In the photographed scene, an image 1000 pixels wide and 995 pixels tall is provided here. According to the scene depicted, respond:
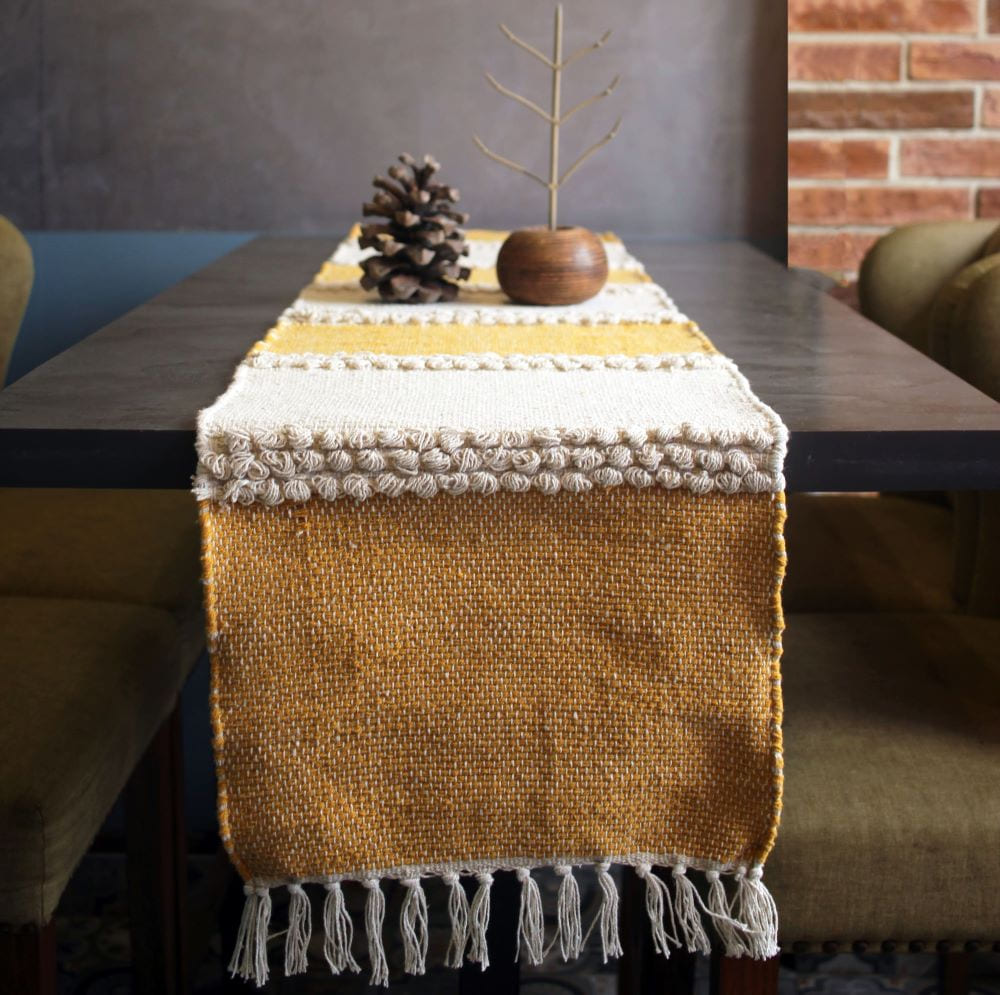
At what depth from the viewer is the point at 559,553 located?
0.85 m

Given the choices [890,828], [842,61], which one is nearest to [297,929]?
[890,828]

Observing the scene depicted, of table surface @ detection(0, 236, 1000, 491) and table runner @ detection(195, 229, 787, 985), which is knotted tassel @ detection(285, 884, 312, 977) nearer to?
table runner @ detection(195, 229, 787, 985)

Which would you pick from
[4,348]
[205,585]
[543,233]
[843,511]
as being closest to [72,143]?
[4,348]

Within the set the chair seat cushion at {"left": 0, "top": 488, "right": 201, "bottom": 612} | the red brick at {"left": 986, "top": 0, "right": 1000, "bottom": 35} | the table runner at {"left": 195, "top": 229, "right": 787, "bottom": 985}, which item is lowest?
the chair seat cushion at {"left": 0, "top": 488, "right": 201, "bottom": 612}

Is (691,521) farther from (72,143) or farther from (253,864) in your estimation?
(72,143)

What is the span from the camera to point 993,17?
1.92m

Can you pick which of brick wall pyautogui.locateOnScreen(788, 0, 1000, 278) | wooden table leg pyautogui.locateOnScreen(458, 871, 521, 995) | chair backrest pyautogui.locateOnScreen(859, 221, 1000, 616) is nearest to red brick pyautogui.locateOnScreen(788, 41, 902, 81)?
brick wall pyautogui.locateOnScreen(788, 0, 1000, 278)

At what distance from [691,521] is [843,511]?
2.90ft

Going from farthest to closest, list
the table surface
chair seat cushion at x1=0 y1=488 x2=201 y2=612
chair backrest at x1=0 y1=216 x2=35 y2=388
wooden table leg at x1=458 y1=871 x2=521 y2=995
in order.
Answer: chair backrest at x1=0 y1=216 x2=35 y2=388
chair seat cushion at x1=0 y1=488 x2=201 y2=612
wooden table leg at x1=458 y1=871 x2=521 y2=995
the table surface

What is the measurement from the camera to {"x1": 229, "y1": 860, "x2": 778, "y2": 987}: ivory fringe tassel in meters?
0.87

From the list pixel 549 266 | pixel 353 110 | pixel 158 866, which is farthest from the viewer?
pixel 353 110

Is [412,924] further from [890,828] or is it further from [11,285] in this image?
[11,285]

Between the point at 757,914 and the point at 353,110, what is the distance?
1.50 meters

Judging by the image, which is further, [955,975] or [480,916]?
[955,975]
